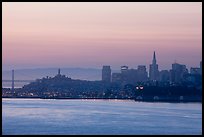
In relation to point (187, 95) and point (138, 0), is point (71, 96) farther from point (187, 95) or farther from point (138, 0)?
point (138, 0)

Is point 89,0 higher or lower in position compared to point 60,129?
higher

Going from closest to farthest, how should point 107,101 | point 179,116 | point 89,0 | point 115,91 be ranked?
point 89,0 < point 179,116 < point 115,91 < point 107,101

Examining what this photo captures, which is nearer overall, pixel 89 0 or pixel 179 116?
pixel 89 0

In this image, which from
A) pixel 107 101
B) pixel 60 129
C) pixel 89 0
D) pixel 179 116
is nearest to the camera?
pixel 89 0

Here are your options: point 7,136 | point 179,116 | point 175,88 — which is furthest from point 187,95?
point 7,136

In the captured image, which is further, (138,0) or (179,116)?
(179,116)

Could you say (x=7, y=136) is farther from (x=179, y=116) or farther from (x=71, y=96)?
(x=71, y=96)

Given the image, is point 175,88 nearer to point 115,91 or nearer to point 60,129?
point 115,91

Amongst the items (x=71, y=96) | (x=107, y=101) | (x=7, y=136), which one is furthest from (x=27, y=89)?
(x=7, y=136)

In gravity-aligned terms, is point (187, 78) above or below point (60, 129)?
above
